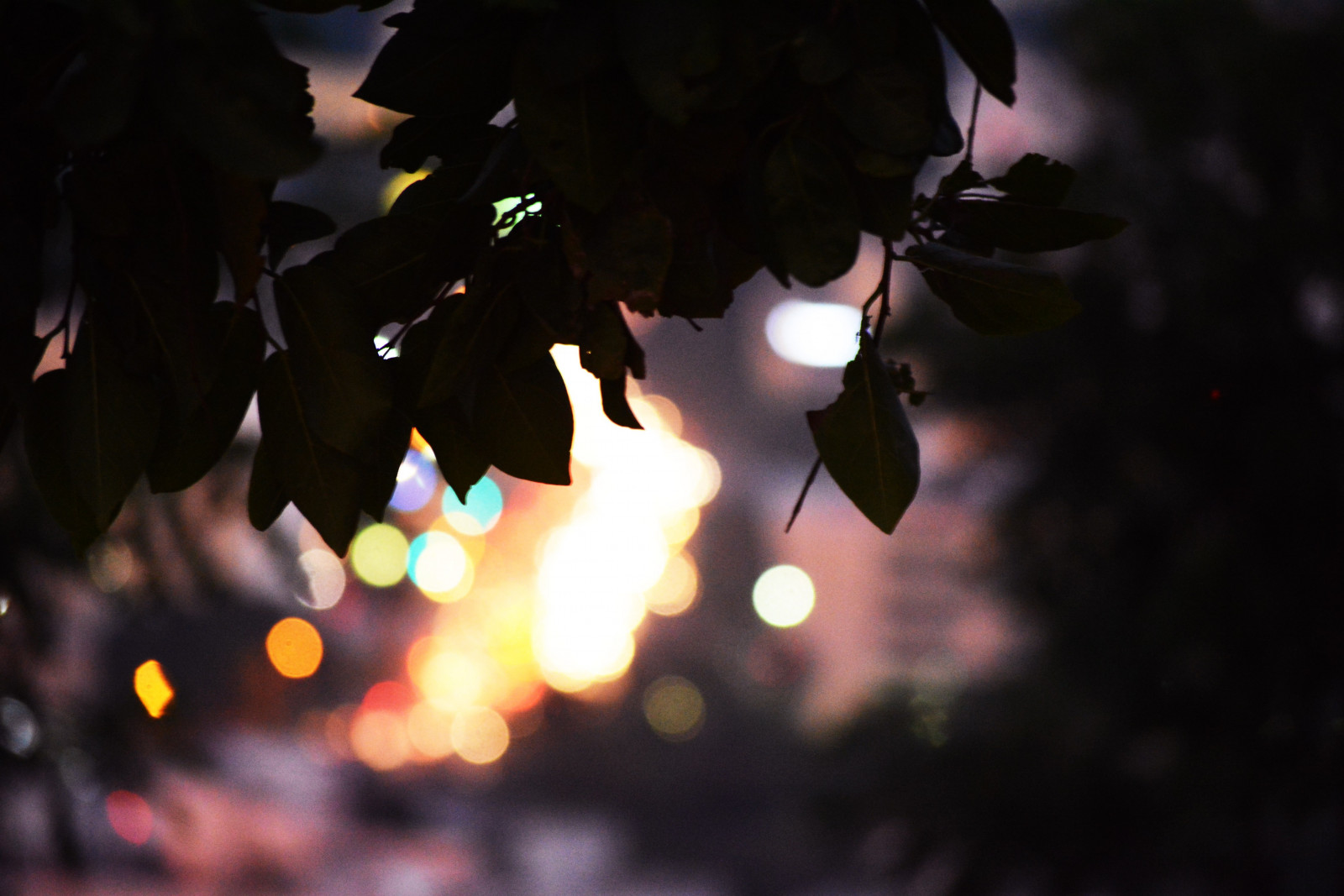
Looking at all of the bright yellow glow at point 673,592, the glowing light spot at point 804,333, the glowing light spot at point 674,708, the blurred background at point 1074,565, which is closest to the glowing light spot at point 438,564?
the blurred background at point 1074,565

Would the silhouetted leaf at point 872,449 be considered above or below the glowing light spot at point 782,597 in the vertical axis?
above

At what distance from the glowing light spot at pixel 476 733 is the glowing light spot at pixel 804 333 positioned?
2.32 m

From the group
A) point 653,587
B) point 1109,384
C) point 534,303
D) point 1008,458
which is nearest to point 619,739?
point 653,587

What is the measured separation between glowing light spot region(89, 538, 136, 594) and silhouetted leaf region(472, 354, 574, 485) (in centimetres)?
174

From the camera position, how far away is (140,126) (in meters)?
0.24

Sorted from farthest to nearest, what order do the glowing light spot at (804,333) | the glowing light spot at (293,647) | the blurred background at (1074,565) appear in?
the glowing light spot at (804,333)
the glowing light spot at (293,647)
the blurred background at (1074,565)

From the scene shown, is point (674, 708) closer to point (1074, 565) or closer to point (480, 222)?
point (1074, 565)

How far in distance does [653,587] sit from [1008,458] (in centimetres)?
287

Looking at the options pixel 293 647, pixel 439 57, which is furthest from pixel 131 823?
pixel 439 57

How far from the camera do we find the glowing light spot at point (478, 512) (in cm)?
453

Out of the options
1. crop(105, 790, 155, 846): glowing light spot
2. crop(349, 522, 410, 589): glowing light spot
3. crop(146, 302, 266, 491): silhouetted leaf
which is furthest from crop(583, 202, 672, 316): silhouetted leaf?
crop(349, 522, 410, 589): glowing light spot

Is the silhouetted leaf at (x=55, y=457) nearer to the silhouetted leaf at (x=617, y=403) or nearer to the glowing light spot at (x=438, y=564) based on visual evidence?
the silhouetted leaf at (x=617, y=403)

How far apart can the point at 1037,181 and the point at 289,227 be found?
0.21m

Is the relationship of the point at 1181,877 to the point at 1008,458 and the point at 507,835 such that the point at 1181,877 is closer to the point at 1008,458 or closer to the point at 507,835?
the point at 1008,458
